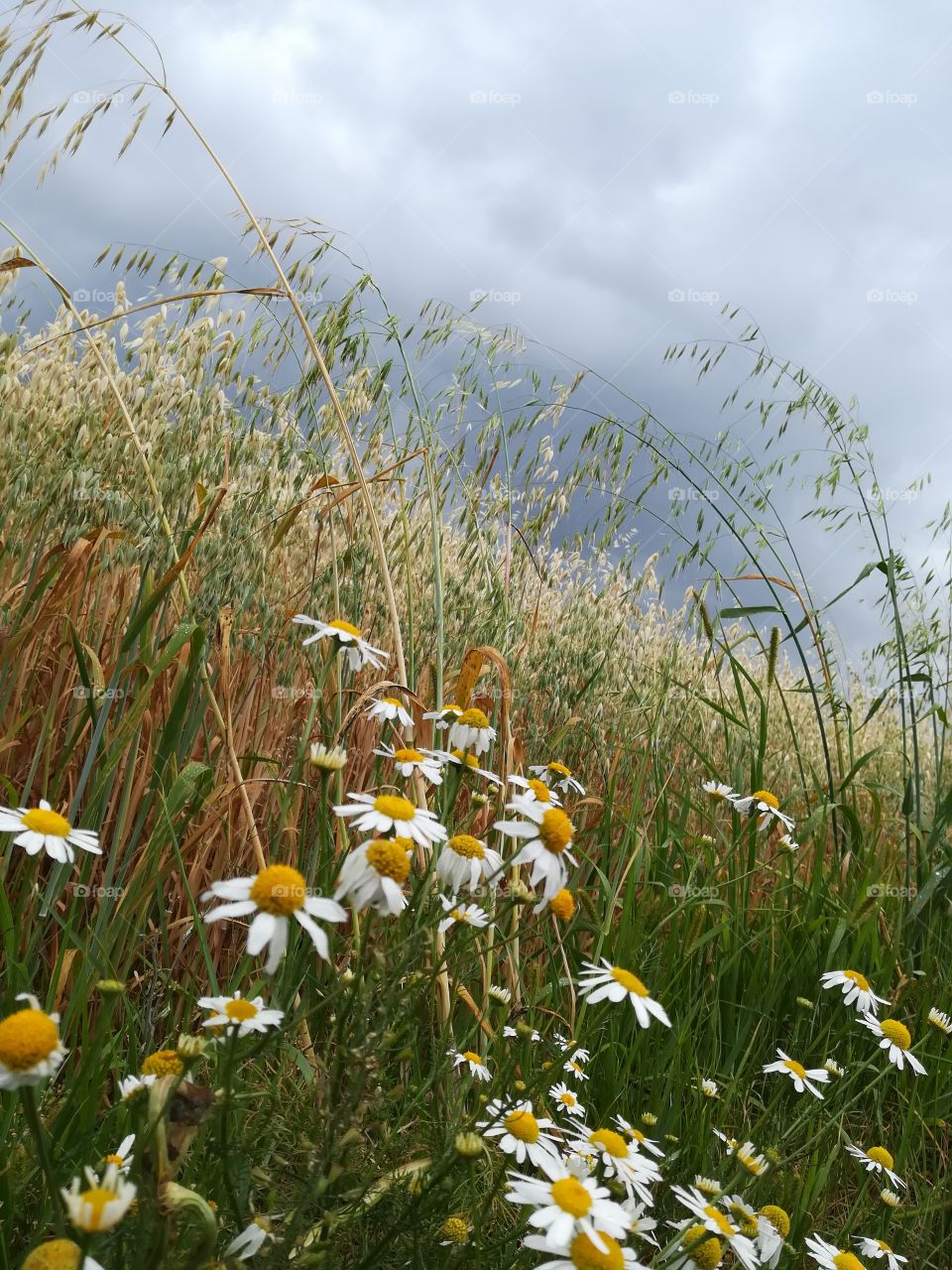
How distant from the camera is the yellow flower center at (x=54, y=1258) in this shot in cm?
67

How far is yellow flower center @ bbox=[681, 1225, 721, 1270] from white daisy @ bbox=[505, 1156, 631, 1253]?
24cm

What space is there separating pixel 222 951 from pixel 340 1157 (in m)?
1.20

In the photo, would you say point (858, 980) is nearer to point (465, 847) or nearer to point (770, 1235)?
point (770, 1235)

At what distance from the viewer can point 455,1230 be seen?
41.6 inches

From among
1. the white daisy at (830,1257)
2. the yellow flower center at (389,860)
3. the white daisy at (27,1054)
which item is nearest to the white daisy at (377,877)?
the yellow flower center at (389,860)

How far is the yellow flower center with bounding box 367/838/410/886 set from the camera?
914 millimetres

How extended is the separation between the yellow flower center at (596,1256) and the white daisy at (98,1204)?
0.45 metres

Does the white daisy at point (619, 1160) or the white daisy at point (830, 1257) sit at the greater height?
the white daisy at point (619, 1160)

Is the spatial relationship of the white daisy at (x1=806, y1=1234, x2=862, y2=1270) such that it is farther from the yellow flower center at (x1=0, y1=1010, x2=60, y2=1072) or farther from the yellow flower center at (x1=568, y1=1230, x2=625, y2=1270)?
the yellow flower center at (x1=0, y1=1010, x2=60, y2=1072)

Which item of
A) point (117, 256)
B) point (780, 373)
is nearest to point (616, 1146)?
point (117, 256)

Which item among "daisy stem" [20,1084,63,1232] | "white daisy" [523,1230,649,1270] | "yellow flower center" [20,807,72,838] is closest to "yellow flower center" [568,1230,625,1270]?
"white daisy" [523,1230,649,1270]

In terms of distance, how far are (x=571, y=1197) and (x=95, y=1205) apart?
1.61 feet

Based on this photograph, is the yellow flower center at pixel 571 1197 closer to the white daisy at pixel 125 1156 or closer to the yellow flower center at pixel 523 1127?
the yellow flower center at pixel 523 1127

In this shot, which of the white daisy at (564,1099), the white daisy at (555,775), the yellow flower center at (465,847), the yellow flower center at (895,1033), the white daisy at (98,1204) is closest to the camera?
the white daisy at (98,1204)
